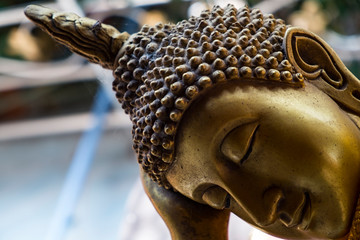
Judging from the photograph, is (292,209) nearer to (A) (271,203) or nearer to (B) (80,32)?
(A) (271,203)

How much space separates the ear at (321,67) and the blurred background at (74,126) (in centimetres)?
35

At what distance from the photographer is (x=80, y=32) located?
2.14 feet

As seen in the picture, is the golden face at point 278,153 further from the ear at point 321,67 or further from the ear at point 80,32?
the ear at point 80,32

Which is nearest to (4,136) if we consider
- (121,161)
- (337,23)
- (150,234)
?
(121,161)

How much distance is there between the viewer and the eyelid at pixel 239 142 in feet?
1.91

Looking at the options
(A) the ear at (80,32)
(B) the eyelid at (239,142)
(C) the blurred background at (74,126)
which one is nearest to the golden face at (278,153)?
(B) the eyelid at (239,142)

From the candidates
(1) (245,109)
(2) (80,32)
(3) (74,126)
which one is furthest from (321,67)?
(3) (74,126)

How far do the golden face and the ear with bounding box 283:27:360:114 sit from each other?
31mm

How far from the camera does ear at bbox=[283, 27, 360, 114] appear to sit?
2.06ft

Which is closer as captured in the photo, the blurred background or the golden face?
the golden face

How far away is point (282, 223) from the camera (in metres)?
0.64

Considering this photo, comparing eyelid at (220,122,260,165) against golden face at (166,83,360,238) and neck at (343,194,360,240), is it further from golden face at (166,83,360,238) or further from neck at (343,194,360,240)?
neck at (343,194,360,240)

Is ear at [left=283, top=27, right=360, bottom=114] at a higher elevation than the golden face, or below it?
higher

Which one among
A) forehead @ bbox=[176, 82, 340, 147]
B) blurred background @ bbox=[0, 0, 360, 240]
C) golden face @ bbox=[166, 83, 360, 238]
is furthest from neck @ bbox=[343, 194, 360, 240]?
blurred background @ bbox=[0, 0, 360, 240]
